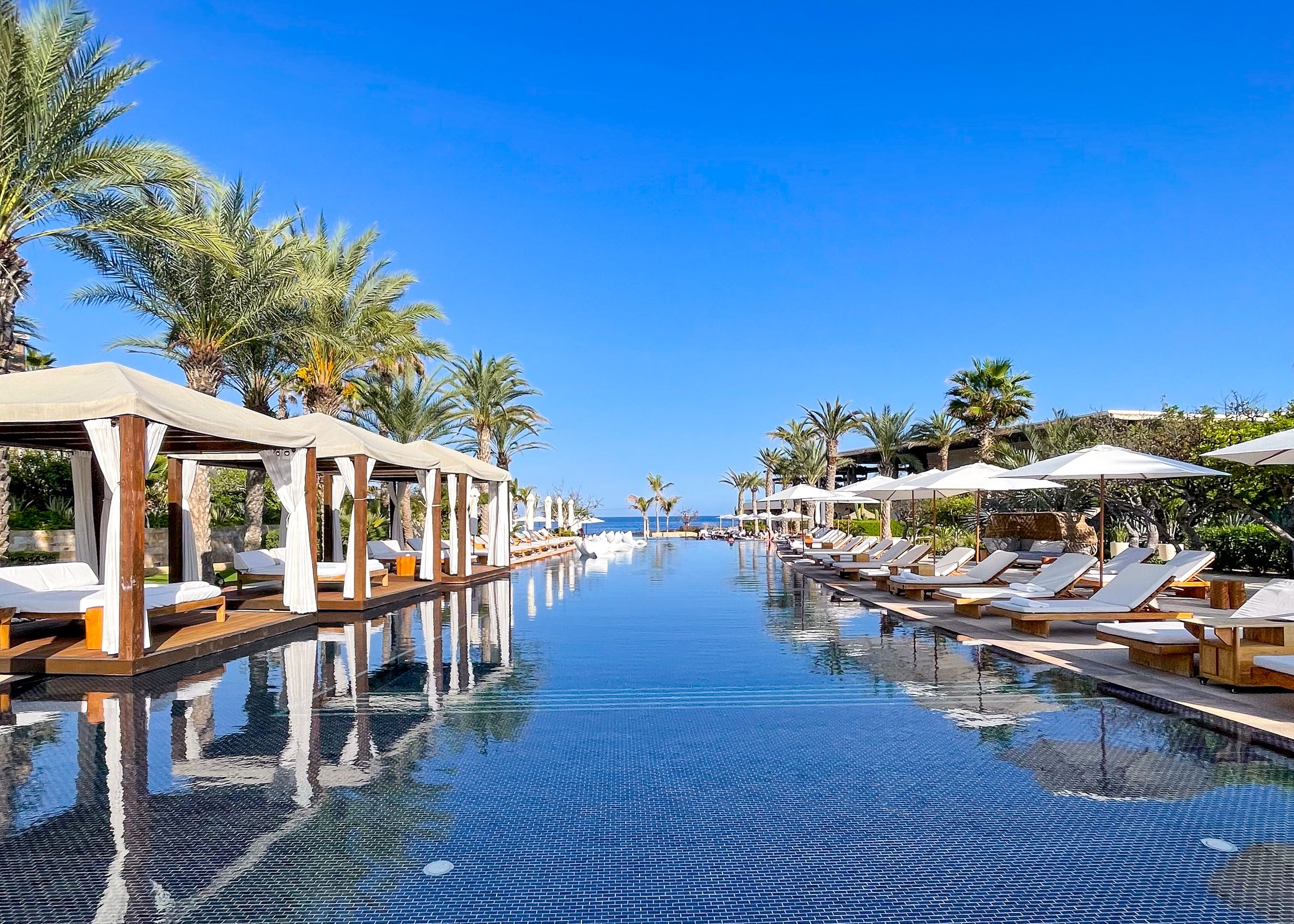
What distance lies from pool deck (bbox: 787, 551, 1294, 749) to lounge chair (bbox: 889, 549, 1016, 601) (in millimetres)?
230

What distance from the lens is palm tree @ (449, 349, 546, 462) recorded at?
25.9m

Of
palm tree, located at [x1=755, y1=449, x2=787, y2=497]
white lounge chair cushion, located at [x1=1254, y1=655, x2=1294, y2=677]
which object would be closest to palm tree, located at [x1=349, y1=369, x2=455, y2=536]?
white lounge chair cushion, located at [x1=1254, y1=655, x2=1294, y2=677]

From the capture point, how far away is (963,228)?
109 ft

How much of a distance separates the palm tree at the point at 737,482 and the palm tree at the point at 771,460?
988 cm

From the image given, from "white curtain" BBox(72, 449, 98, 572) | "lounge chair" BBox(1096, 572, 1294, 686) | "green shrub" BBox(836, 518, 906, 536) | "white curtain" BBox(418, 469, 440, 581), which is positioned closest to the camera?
"lounge chair" BBox(1096, 572, 1294, 686)

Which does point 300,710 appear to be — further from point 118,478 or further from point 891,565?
point 891,565

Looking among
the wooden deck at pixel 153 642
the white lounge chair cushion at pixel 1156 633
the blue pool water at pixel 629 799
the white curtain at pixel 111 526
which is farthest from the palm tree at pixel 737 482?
the blue pool water at pixel 629 799

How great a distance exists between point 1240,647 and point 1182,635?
81 centimetres

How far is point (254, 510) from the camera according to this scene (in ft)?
57.0

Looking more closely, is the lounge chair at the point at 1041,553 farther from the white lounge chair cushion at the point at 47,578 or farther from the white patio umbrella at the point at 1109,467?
the white lounge chair cushion at the point at 47,578

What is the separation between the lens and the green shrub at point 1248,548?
16.5m

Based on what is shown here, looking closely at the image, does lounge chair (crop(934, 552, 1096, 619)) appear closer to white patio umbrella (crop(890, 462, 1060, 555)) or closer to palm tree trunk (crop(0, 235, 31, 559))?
→ white patio umbrella (crop(890, 462, 1060, 555))

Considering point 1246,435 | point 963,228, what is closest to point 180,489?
point 1246,435

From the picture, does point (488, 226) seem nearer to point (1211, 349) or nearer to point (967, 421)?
point (967, 421)
